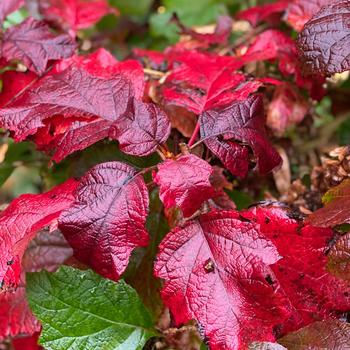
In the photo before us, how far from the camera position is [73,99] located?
2.46 ft

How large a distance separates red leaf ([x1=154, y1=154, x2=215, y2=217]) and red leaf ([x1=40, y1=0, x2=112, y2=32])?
1.74 ft

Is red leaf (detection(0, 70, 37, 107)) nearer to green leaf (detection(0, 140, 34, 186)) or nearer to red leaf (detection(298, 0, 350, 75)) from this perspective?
green leaf (detection(0, 140, 34, 186))

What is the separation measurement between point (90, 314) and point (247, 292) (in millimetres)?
218

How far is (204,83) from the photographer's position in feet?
2.74

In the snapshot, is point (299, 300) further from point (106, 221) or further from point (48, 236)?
point (48, 236)

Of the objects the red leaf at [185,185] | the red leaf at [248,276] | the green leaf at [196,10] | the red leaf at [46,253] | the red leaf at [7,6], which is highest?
the red leaf at [7,6]

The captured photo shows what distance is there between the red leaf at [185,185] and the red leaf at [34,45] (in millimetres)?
298

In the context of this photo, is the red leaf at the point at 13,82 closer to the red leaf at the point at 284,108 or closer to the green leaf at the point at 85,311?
the green leaf at the point at 85,311

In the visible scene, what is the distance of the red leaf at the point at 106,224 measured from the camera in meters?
0.65

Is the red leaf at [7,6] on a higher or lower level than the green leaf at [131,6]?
higher

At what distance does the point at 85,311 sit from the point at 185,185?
0.23 meters

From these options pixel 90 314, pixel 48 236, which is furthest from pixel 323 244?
pixel 48 236

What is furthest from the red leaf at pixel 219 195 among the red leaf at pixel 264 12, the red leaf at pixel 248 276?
the red leaf at pixel 264 12

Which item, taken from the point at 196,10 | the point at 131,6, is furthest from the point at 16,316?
the point at 131,6
